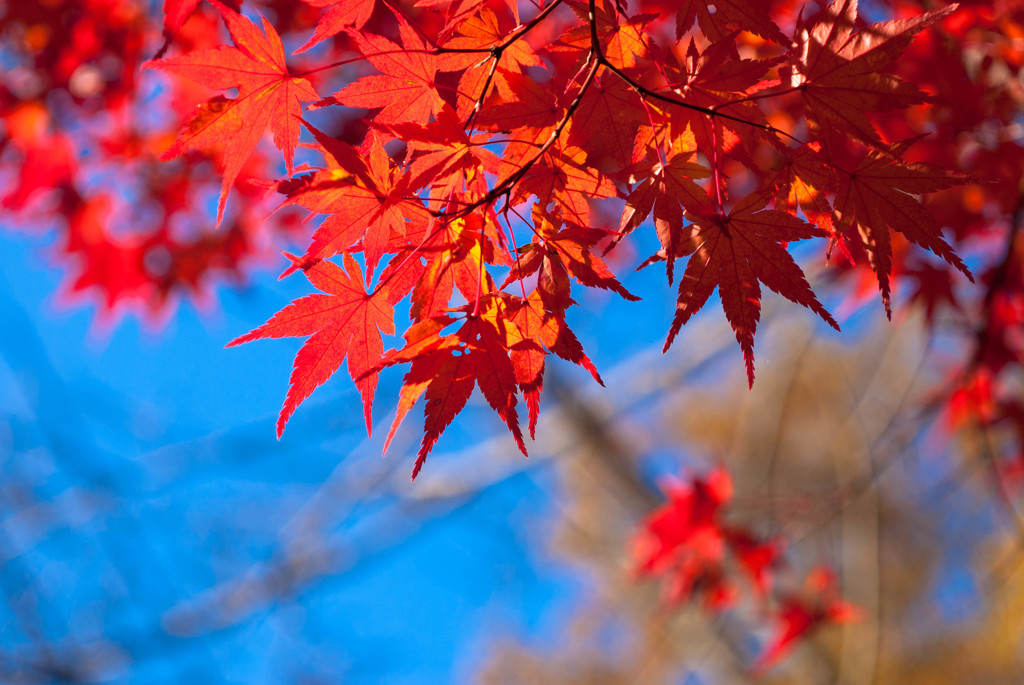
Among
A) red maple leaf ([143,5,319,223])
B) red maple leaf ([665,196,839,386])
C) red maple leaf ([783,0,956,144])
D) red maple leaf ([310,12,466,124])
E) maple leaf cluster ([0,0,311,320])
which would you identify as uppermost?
maple leaf cluster ([0,0,311,320])

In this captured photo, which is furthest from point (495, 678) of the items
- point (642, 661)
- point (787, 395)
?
point (787, 395)

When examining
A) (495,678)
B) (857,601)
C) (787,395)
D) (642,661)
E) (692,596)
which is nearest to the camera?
(692,596)

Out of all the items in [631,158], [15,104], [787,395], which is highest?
[15,104]

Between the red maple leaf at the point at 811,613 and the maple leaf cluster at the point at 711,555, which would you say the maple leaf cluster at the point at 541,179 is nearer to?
the maple leaf cluster at the point at 711,555

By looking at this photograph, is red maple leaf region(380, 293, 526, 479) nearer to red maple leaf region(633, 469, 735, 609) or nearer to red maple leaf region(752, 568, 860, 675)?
red maple leaf region(633, 469, 735, 609)

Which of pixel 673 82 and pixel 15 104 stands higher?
pixel 15 104

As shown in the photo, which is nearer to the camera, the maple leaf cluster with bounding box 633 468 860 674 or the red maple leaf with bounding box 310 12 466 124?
the red maple leaf with bounding box 310 12 466 124

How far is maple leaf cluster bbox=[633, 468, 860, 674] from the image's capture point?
293 centimetres

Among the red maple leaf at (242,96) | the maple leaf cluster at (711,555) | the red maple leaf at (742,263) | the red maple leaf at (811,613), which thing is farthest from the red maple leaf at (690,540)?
the red maple leaf at (242,96)

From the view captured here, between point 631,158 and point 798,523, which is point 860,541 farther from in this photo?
point 631,158

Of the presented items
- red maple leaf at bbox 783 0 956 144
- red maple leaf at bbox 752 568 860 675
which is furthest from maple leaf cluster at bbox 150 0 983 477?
red maple leaf at bbox 752 568 860 675

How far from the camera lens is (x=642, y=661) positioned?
9.07 m

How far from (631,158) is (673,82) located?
106 millimetres

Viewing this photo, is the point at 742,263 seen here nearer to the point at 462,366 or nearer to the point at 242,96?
the point at 462,366
